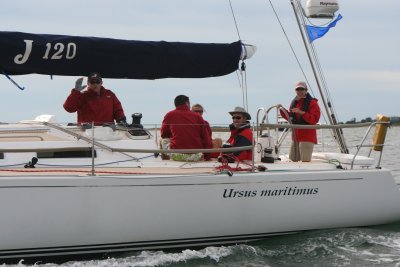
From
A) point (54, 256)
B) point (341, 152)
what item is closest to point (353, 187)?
point (341, 152)

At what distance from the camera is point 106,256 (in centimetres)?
688

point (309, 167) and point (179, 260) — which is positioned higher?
point (309, 167)

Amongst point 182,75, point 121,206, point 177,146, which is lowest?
point 121,206

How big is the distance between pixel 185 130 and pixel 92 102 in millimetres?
1245

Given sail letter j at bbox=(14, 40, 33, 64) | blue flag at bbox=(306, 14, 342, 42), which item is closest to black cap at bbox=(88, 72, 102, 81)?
sail letter j at bbox=(14, 40, 33, 64)

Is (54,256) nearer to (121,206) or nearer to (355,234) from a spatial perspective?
(121,206)

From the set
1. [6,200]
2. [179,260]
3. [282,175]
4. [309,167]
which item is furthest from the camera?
[309,167]

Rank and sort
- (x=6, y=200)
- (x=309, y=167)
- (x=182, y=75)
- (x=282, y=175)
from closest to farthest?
1. (x=6, y=200)
2. (x=282, y=175)
3. (x=309, y=167)
4. (x=182, y=75)

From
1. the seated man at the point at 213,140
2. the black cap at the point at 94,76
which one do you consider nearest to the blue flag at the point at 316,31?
the seated man at the point at 213,140

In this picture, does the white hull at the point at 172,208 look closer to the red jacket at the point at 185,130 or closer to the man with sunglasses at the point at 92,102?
the red jacket at the point at 185,130

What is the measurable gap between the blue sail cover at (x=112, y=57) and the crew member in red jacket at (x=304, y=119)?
94 centimetres

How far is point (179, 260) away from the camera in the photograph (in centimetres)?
684

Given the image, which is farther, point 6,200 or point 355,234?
point 355,234

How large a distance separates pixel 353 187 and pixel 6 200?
3886 millimetres
